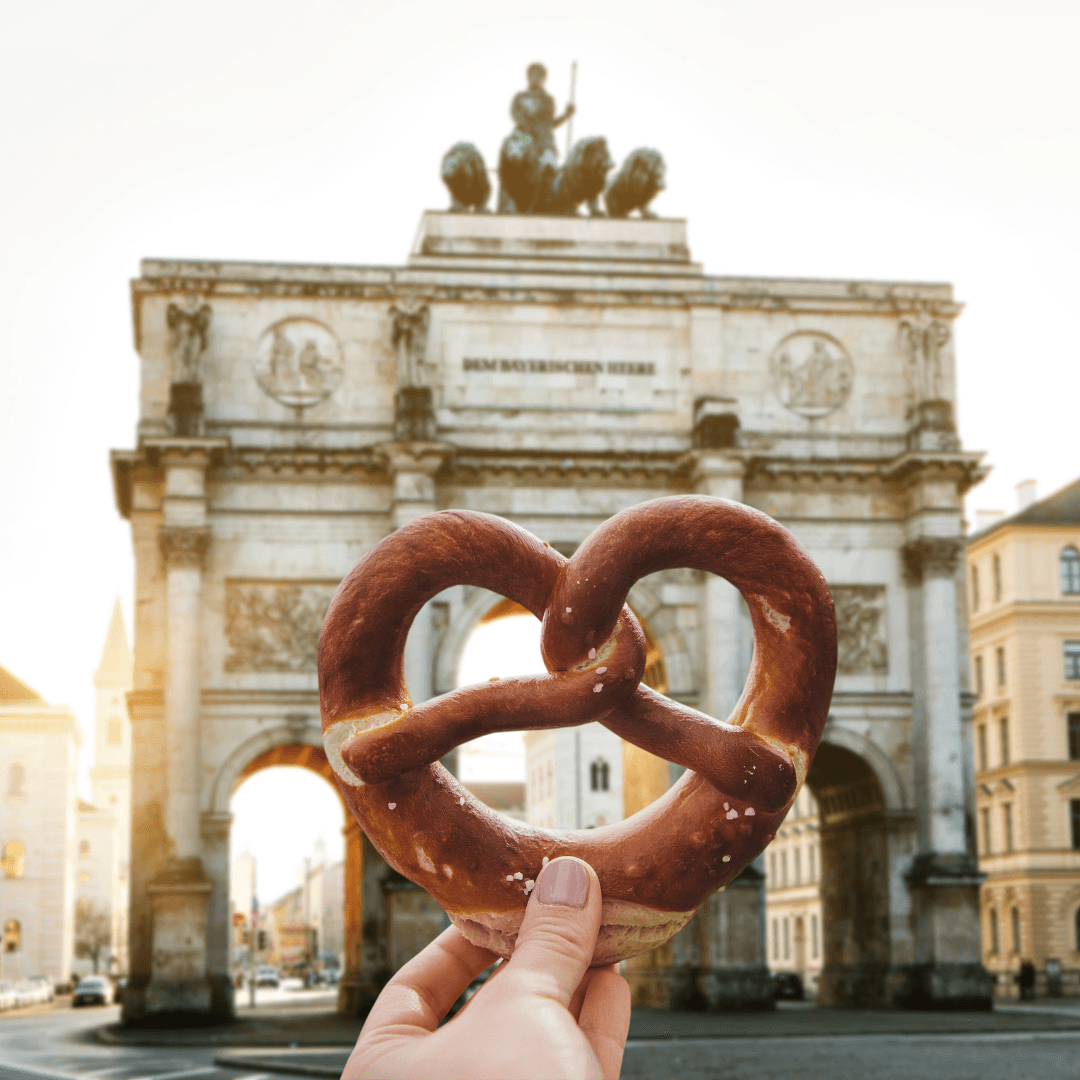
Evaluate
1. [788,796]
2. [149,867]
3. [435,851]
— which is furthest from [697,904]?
[149,867]

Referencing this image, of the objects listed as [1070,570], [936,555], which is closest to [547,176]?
[936,555]

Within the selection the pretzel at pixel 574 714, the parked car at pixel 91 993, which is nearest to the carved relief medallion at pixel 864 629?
the pretzel at pixel 574 714

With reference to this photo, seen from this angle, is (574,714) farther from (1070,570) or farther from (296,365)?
(1070,570)

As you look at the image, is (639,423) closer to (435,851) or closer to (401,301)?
(401,301)

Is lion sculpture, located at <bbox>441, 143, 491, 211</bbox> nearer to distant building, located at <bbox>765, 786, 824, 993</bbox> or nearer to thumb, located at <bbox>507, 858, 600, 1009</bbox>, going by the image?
thumb, located at <bbox>507, 858, 600, 1009</bbox>

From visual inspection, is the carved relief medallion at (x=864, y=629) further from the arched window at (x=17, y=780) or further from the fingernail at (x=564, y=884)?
the arched window at (x=17, y=780)

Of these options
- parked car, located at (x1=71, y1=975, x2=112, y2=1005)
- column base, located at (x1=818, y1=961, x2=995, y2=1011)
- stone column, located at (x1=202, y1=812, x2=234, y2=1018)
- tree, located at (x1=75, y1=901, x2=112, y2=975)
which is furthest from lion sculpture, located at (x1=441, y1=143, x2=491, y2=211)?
tree, located at (x1=75, y1=901, x2=112, y2=975)
